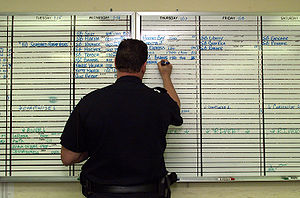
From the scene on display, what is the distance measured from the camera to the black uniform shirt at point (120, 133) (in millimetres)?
1015

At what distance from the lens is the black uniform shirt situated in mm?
1015

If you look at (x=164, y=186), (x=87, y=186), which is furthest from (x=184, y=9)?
(x=87, y=186)

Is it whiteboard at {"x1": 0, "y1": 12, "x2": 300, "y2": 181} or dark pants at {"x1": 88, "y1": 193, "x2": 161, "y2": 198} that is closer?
dark pants at {"x1": 88, "y1": 193, "x2": 161, "y2": 198}

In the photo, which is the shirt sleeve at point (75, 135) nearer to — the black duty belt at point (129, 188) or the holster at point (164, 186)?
the black duty belt at point (129, 188)

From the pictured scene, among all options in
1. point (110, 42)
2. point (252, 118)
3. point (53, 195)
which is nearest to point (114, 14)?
point (110, 42)

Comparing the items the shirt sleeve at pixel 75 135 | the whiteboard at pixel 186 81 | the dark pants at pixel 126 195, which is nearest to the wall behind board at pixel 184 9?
the whiteboard at pixel 186 81

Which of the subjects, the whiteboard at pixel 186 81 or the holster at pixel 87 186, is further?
the whiteboard at pixel 186 81

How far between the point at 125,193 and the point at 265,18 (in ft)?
4.84

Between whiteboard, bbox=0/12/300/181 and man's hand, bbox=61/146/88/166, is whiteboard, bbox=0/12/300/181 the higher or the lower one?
the higher one

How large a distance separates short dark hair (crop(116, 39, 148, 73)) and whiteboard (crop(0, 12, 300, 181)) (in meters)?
0.41

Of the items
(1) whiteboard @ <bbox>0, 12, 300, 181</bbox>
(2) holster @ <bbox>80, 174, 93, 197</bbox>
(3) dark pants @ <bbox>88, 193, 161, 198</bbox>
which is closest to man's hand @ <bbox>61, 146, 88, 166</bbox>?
(2) holster @ <bbox>80, 174, 93, 197</bbox>

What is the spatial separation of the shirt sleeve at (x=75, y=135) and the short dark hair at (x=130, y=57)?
1.01 ft

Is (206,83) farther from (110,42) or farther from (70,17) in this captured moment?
(70,17)

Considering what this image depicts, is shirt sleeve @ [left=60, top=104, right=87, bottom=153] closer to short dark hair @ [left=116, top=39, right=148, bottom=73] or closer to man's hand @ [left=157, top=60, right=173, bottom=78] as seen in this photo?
short dark hair @ [left=116, top=39, right=148, bottom=73]
